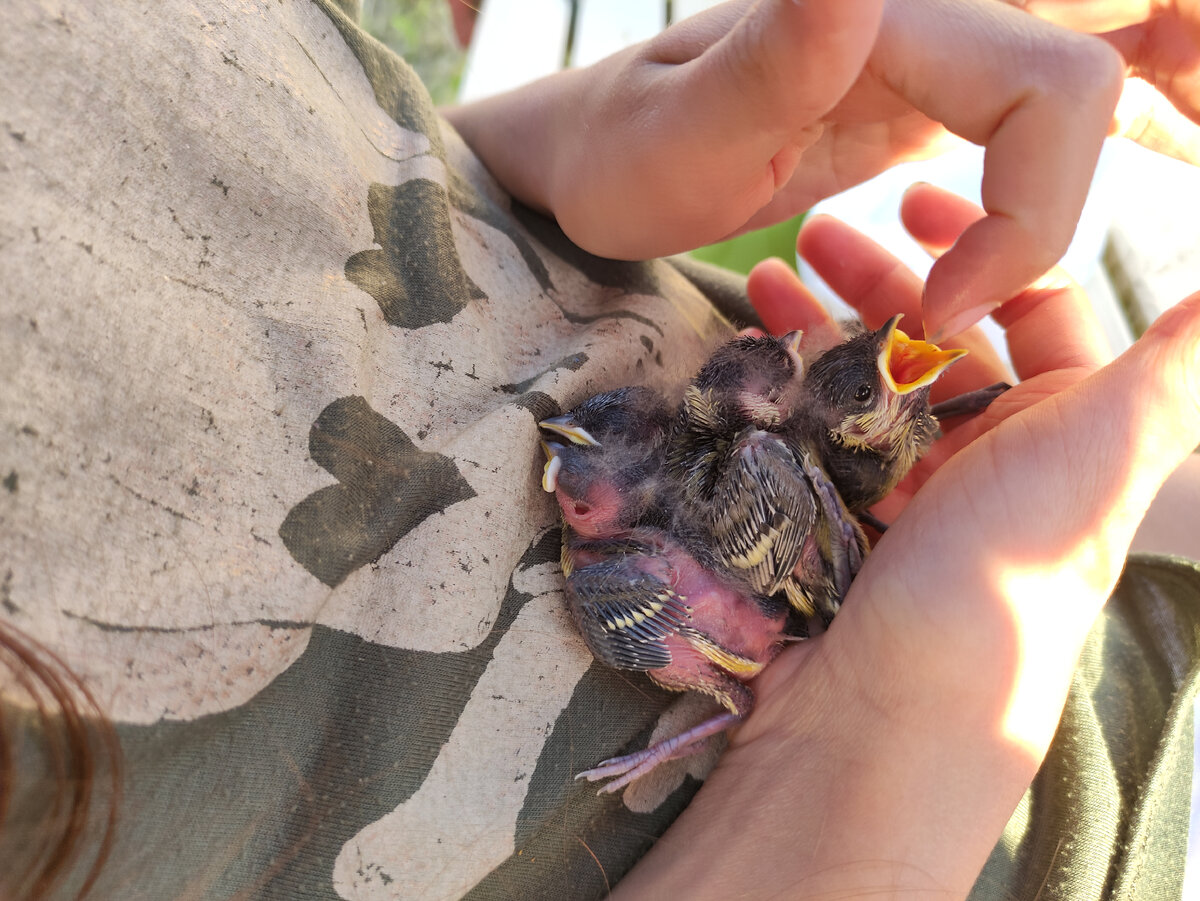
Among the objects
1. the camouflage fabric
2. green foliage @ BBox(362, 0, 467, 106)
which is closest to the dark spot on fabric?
the camouflage fabric

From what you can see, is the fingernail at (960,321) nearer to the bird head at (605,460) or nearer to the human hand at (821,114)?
the human hand at (821,114)

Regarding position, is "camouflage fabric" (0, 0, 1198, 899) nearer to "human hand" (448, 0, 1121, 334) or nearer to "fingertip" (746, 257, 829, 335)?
"human hand" (448, 0, 1121, 334)

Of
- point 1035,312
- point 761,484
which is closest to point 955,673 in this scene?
point 761,484

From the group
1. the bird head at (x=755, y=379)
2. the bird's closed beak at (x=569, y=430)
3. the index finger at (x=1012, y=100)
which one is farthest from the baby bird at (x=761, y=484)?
the index finger at (x=1012, y=100)

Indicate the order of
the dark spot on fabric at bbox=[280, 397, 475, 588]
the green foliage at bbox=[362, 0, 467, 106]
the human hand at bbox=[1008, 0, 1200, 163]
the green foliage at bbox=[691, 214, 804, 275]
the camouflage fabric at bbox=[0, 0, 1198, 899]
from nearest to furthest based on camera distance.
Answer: the camouflage fabric at bbox=[0, 0, 1198, 899], the dark spot on fabric at bbox=[280, 397, 475, 588], the human hand at bbox=[1008, 0, 1200, 163], the green foliage at bbox=[691, 214, 804, 275], the green foliage at bbox=[362, 0, 467, 106]

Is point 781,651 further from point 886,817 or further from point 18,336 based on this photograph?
point 18,336

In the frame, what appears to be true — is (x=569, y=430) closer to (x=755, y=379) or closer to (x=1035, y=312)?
(x=755, y=379)
